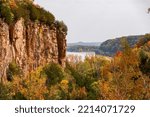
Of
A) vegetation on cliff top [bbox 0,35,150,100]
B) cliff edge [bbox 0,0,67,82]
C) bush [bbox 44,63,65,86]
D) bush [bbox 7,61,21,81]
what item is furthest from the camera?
bush [bbox 44,63,65,86]

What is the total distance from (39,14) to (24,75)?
1079 cm

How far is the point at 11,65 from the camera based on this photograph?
5675 cm

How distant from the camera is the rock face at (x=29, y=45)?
54.3 metres

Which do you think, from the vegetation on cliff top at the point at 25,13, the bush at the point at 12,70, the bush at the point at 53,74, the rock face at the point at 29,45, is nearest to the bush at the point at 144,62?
the rock face at the point at 29,45

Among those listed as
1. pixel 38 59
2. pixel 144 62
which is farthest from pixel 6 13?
pixel 144 62

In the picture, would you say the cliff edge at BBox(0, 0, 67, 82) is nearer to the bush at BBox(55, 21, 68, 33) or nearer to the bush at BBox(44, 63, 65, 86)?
the bush at BBox(55, 21, 68, 33)

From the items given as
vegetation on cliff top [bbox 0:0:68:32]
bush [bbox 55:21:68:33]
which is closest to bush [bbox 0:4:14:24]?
vegetation on cliff top [bbox 0:0:68:32]

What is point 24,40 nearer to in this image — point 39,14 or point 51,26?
point 39,14

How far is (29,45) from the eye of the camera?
66875mm

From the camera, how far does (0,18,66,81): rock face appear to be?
54.3 meters

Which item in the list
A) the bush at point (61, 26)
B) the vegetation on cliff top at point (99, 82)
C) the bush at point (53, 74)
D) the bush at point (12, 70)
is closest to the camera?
the vegetation on cliff top at point (99, 82)

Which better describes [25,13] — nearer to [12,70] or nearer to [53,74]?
[53,74]

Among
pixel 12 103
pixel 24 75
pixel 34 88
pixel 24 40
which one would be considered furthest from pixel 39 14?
pixel 12 103

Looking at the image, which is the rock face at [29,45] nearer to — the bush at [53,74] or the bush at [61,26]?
the bush at [61,26]
